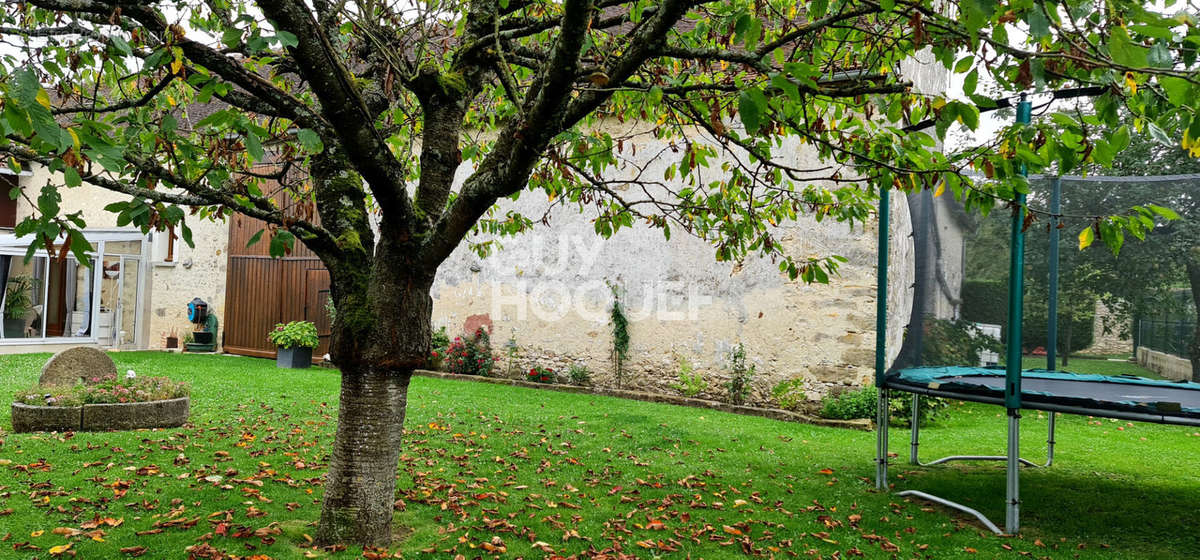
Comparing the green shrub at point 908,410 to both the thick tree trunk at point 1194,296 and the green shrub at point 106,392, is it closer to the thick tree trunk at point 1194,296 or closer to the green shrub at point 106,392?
the thick tree trunk at point 1194,296

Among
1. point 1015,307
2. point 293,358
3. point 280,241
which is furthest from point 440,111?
point 293,358

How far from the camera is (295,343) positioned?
1216 cm

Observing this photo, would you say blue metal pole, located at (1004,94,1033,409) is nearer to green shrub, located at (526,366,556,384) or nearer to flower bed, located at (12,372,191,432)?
flower bed, located at (12,372,191,432)

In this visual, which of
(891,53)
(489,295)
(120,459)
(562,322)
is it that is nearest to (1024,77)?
(891,53)

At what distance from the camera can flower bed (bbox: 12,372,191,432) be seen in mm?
6070

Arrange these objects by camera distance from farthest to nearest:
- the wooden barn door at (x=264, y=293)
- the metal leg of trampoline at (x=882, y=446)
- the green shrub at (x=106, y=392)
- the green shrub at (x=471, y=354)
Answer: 1. the wooden barn door at (x=264, y=293)
2. the green shrub at (x=471, y=354)
3. the green shrub at (x=106, y=392)
4. the metal leg of trampoline at (x=882, y=446)

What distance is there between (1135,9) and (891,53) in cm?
156

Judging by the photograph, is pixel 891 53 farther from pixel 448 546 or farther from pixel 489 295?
pixel 489 295

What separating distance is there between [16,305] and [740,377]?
14.2 meters

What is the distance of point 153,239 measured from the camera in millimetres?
15242

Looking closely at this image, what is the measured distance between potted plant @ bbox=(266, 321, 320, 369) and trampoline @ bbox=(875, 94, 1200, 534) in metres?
9.80

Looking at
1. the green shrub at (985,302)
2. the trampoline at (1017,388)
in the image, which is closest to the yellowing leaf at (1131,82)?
the trampoline at (1017,388)

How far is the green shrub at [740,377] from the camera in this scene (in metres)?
9.15

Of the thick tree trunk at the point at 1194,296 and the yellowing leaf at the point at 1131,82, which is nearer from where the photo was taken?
the yellowing leaf at the point at 1131,82
